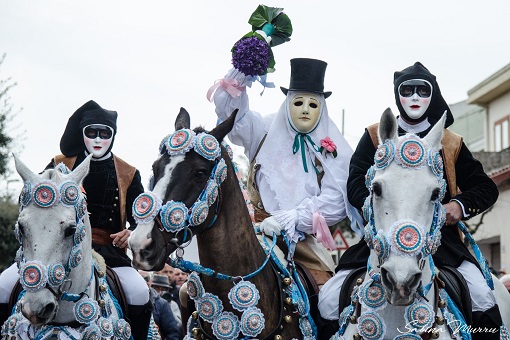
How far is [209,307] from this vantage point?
7.27 meters

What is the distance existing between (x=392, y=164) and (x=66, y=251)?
9.69 ft

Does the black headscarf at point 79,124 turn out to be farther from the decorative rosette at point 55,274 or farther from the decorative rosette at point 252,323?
the decorative rosette at point 252,323

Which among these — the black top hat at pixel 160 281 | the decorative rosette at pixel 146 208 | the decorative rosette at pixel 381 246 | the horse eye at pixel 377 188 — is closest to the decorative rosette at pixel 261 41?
the decorative rosette at pixel 146 208

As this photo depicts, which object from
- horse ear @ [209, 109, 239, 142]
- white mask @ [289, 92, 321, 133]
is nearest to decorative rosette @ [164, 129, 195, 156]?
horse ear @ [209, 109, 239, 142]

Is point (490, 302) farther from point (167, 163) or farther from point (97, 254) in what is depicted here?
point (97, 254)

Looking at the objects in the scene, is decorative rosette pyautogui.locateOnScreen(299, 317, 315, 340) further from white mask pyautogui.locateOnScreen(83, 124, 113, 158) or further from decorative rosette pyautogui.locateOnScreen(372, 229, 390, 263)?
white mask pyautogui.locateOnScreen(83, 124, 113, 158)

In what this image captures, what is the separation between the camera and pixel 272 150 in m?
9.26

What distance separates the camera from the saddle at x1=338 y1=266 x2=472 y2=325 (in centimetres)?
717

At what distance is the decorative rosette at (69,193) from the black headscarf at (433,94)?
291 centimetres

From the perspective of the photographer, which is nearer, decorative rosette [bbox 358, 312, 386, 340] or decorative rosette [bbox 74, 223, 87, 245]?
decorative rosette [bbox 358, 312, 386, 340]

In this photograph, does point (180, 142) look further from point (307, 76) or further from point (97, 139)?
point (307, 76)

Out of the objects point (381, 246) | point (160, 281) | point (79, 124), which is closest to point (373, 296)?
point (381, 246)

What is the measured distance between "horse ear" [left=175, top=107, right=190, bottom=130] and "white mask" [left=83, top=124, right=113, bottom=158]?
5.95ft

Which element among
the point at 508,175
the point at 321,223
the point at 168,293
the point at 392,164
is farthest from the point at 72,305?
the point at 508,175
